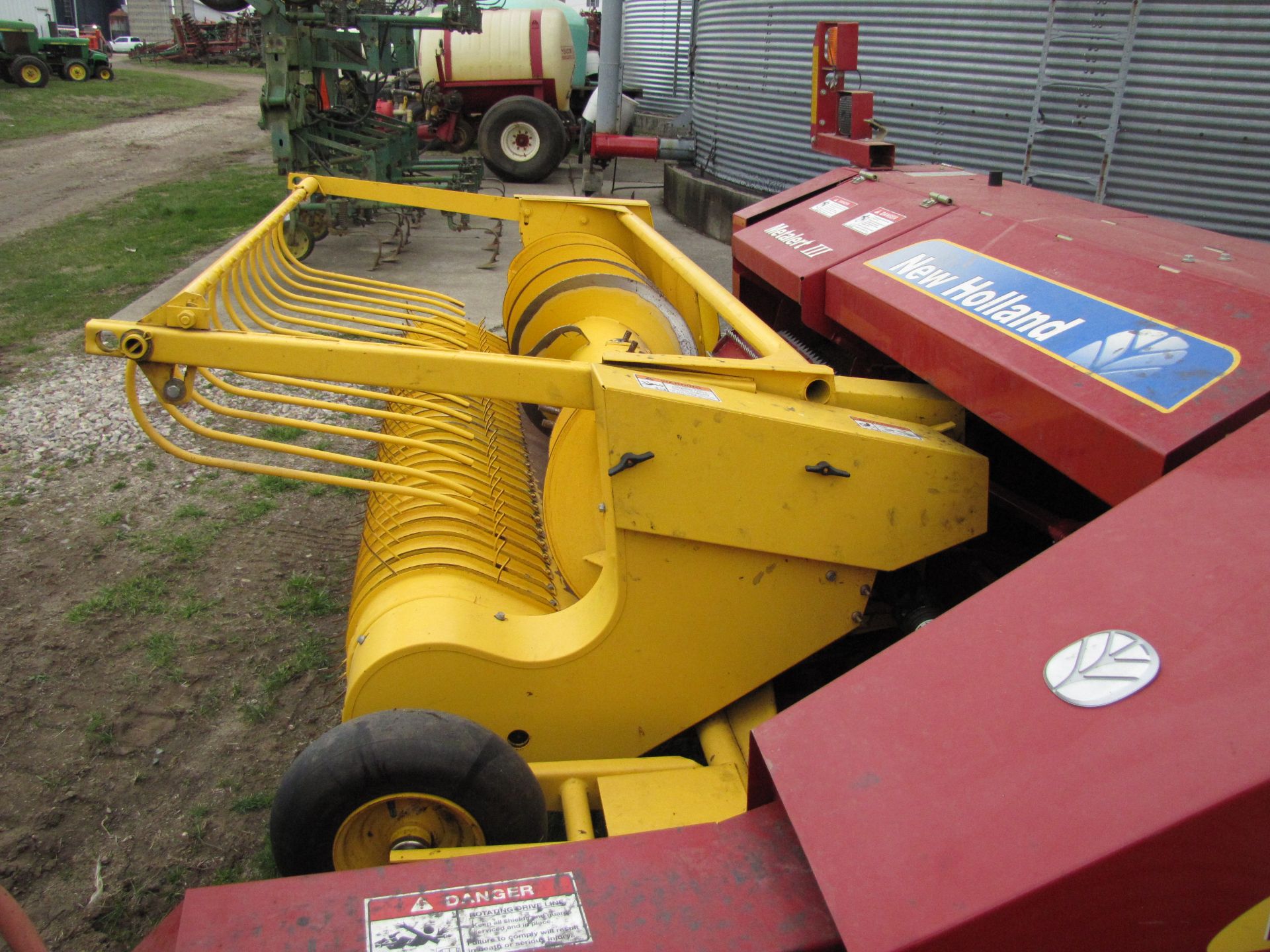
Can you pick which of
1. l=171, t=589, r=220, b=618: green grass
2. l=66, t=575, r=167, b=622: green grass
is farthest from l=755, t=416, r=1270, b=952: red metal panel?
l=66, t=575, r=167, b=622: green grass

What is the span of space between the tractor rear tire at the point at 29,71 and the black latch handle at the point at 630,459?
25229 mm

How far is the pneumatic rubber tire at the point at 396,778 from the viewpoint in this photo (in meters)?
1.81

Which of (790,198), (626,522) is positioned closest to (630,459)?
(626,522)

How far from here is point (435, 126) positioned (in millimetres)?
14336

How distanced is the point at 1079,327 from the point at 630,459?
3.06ft

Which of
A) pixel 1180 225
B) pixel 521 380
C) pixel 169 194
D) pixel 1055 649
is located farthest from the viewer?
pixel 169 194

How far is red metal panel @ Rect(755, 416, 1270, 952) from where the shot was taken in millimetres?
1067

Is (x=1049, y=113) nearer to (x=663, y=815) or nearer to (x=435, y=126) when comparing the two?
(x=663, y=815)

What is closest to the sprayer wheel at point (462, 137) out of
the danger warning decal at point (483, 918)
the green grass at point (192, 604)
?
the green grass at point (192, 604)

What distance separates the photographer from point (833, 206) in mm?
3426

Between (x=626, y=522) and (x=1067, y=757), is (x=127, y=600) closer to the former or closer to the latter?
(x=626, y=522)

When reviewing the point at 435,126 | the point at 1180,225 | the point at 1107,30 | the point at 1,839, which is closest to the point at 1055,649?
the point at 1180,225

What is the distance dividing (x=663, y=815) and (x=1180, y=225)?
2188mm

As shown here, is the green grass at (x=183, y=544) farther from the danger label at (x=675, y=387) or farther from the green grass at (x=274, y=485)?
the danger label at (x=675, y=387)
